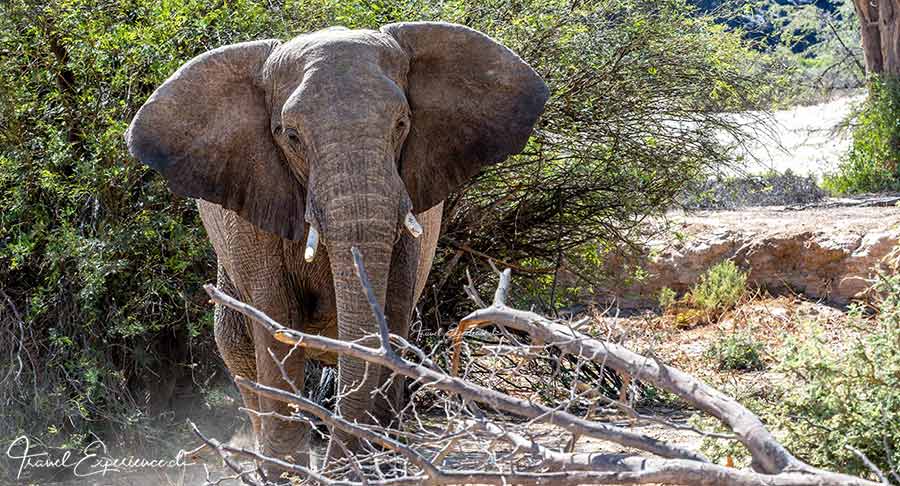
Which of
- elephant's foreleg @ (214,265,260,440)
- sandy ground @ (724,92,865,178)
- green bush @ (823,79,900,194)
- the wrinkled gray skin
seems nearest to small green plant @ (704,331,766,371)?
the wrinkled gray skin

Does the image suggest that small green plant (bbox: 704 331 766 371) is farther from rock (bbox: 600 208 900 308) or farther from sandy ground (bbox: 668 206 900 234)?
sandy ground (bbox: 668 206 900 234)

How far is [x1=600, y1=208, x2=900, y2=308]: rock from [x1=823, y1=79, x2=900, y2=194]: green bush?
3106mm

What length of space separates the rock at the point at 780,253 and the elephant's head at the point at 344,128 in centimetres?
455

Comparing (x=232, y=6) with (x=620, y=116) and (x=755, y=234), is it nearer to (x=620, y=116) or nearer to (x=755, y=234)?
(x=620, y=116)

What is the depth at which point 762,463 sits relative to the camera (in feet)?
11.0

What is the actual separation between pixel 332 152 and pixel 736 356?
15.0 feet

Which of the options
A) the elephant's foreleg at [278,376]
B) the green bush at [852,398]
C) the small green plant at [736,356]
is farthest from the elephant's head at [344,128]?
the small green plant at [736,356]

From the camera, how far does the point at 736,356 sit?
884 cm

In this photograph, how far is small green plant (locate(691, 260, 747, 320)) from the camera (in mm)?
10539

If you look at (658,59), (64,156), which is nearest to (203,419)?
(64,156)

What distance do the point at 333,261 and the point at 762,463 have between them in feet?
7.36

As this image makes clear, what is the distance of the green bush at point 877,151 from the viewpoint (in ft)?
50.0

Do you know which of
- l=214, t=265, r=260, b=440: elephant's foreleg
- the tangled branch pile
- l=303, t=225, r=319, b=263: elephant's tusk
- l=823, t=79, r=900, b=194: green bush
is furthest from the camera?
l=823, t=79, r=900, b=194: green bush

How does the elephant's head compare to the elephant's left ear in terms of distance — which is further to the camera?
the elephant's left ear
